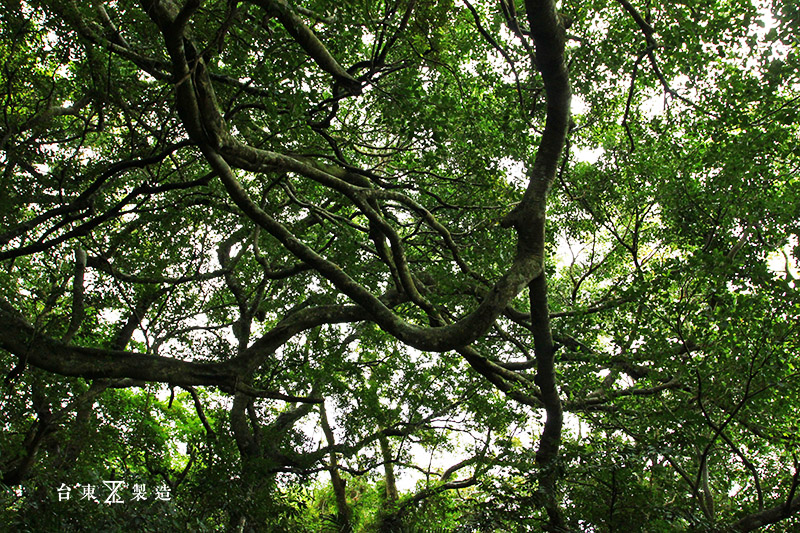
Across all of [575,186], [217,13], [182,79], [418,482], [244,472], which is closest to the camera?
[182,79]

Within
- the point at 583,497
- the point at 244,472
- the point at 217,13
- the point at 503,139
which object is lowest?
the point at 583,497

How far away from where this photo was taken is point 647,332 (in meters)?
4.30

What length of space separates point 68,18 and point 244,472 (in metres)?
4.86

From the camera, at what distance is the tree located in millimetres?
3992

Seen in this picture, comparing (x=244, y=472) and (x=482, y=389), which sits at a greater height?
(x=482, y=389)

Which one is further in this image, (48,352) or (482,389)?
(482,389)

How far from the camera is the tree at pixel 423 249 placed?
399 cm

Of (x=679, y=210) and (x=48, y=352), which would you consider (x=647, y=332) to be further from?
(x=48, y=352)

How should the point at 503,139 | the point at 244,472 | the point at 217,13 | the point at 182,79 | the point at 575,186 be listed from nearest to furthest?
the point at 182,79, the point at 217,13, the point at 503,139, the point at 244,472, the point at 575,186

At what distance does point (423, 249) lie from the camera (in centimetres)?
756

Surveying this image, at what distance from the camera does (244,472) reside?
6246 millimetres

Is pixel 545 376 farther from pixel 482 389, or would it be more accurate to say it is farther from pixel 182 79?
pixel 182 79

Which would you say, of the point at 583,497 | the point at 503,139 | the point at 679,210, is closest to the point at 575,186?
the point at 679,210

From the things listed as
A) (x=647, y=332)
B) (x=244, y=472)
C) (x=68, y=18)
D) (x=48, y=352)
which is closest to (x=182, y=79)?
(x=68, y=18)
